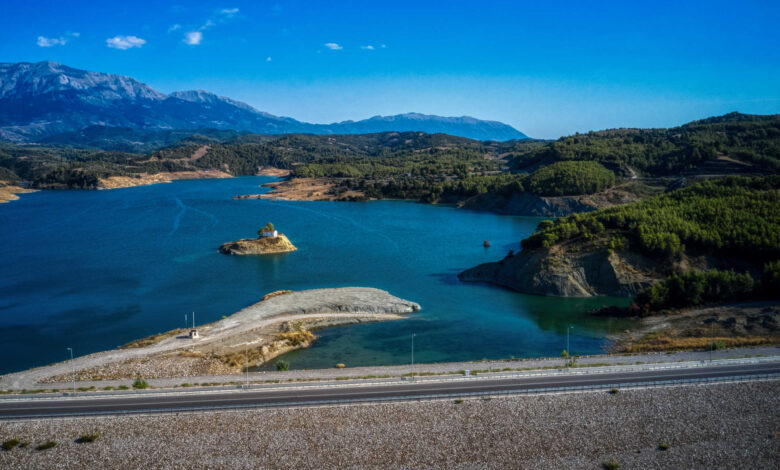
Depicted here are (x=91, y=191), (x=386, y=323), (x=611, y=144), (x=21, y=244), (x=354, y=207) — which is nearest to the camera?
(x=386, y=323)

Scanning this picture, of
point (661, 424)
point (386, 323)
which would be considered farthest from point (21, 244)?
point (661, 424)

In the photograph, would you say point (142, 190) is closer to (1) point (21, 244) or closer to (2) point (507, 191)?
(1) point (21, 244)

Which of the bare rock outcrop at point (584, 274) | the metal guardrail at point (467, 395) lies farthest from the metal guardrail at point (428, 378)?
the bare rock outcrop at point (584, 274)

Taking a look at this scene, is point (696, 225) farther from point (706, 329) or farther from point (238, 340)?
point (238, 340)

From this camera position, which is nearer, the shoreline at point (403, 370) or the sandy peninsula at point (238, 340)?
the shoreline at point (403, 370)

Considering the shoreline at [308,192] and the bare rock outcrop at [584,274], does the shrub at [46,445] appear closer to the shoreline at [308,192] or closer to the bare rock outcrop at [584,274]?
the bare rock outcrop at [584,274]

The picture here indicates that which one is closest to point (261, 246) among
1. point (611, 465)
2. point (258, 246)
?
point (258, 246)

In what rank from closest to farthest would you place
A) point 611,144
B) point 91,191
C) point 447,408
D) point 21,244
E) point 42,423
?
1. point 42,423
2. point 447,408
3. point 21,244
4. point 611,144
5. point 91,191
